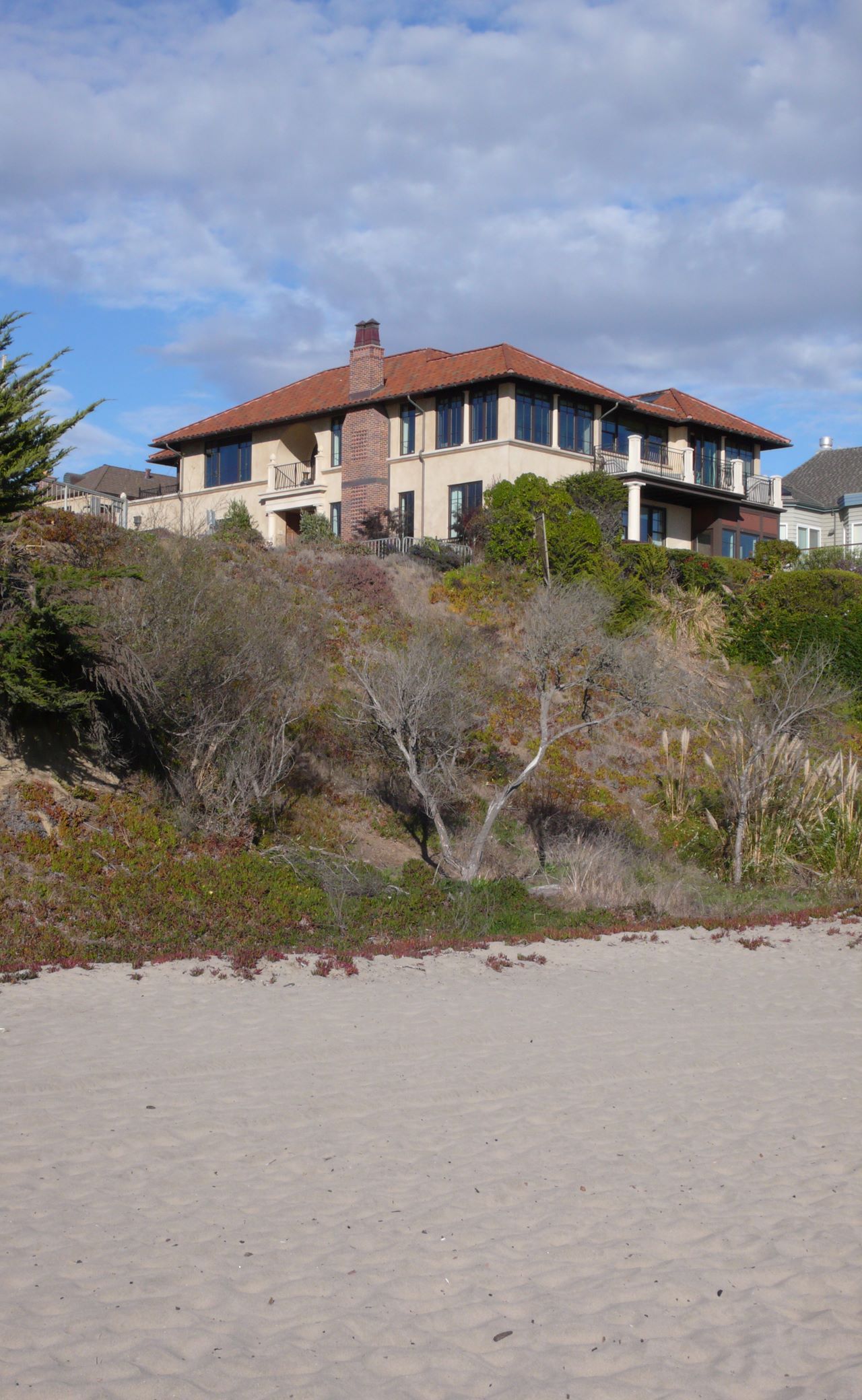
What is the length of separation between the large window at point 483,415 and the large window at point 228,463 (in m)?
9.53

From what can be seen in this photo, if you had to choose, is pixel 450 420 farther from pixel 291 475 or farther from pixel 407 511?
pixel 291 475

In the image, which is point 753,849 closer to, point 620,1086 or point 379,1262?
point 620,1086

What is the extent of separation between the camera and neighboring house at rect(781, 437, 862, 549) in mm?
53031

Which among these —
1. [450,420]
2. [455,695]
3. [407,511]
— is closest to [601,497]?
[450,420]

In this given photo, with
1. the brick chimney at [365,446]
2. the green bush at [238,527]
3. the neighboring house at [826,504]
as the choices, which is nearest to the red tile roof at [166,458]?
the green bush at [238,527]

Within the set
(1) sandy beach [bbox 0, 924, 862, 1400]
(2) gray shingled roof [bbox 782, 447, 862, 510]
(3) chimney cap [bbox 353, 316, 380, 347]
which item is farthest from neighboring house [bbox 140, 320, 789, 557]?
(1) sandy beach [bbox 0, 924, 862, 1400]

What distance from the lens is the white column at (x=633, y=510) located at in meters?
36.0

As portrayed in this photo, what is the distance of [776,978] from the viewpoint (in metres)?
13.6

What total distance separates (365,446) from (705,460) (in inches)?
516

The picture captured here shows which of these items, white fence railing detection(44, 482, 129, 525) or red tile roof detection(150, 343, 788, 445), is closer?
white fence railing detection(44, 482, 129, 525)

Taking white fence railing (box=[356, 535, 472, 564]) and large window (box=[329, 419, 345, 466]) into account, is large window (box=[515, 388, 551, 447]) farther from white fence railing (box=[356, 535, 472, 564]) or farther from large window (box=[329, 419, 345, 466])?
Answer: large window (box=[329, 419, 345, 466])

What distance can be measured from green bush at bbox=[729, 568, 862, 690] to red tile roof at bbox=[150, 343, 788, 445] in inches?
350

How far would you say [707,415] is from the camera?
43.6 m

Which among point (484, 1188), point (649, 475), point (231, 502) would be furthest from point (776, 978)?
point (231, 502)
